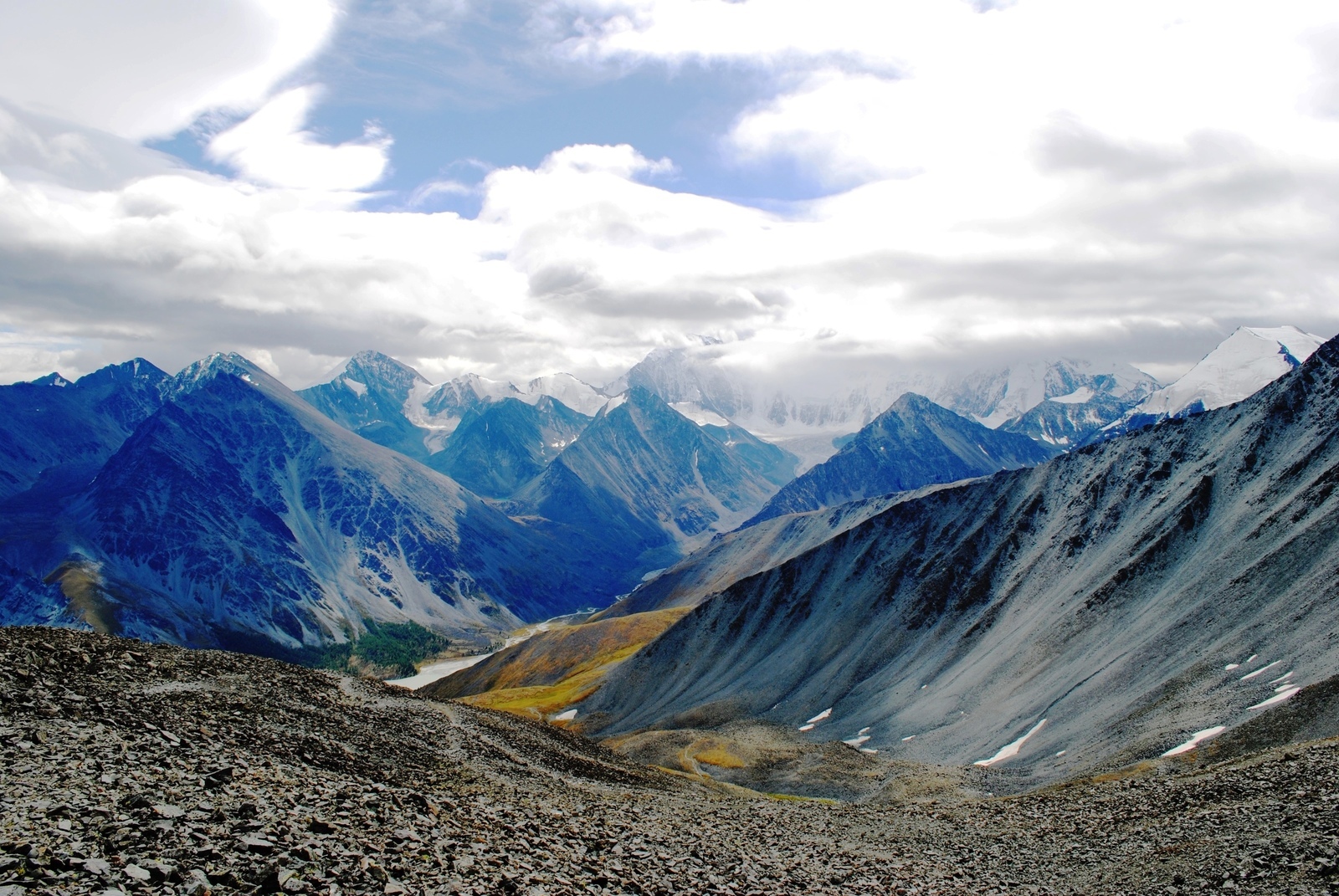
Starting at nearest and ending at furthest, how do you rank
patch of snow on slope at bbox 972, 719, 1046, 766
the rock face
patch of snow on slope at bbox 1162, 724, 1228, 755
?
patch of snow on slope at bbox 1162, 724, 1228, 755 → the rock face → patch of snow on slope at bbox 972, 719, 1046, 766

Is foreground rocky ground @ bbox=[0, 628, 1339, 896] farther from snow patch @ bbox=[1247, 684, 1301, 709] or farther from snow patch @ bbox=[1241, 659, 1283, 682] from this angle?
snow patch @ bbox=[1241, 659, 1283, 682]

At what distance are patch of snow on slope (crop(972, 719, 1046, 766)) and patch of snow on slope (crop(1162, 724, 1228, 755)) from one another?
22.5 m

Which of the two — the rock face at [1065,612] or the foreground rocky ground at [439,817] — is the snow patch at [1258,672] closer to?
the rock face at [1065,612]

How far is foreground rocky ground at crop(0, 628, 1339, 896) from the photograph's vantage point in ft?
77.8

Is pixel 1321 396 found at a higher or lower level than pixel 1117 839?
higher

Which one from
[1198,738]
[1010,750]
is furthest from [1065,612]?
[1198,738]

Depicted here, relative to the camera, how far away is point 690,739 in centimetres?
12269

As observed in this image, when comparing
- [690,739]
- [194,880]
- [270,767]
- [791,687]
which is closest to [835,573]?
[791,687]

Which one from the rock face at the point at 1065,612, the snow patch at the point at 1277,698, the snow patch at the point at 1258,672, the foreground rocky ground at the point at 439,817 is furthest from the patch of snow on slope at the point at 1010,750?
the foreground rocky ground at the point at 439,817

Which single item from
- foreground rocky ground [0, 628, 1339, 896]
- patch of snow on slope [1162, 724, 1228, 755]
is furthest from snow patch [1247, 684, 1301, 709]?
foreground rocky ground [0, 628, 1339, 896]

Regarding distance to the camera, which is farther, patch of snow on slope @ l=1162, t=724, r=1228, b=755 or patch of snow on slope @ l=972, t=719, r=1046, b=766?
patch of snow on slope @ l=972, t=719, r=1046, b=766

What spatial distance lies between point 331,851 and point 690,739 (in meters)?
103

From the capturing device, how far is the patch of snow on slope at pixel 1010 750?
3691 inches

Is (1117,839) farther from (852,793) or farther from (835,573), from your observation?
(835,573)
